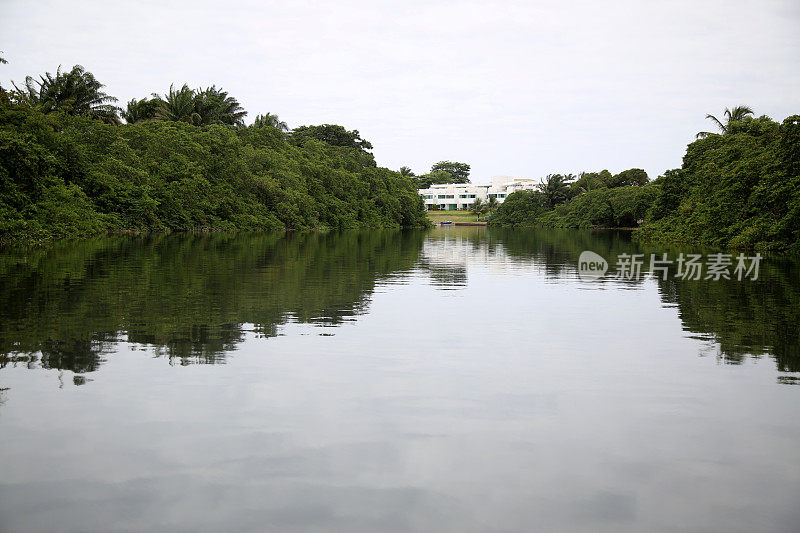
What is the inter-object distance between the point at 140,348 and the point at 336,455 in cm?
481

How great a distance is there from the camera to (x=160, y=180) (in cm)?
5522

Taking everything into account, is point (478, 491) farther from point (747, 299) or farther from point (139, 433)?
point (747, 299)

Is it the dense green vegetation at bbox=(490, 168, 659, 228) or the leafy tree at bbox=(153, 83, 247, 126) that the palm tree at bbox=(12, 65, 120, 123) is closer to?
the leafy tree at bbox=(153, 83, 247, 126)

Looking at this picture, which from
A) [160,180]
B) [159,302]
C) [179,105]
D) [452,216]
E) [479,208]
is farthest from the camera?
[452,216]

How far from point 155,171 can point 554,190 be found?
8618cm

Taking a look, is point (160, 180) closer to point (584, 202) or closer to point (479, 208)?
point (584, 202)

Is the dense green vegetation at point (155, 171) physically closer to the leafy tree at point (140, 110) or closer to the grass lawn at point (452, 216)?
the leafy tree at point (140, 110)

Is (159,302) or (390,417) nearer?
(390,417)

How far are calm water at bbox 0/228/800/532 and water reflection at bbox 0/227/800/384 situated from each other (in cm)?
9

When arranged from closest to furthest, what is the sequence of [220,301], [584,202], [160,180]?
1. [220,301]
2. [160,180]
3. [584,202]

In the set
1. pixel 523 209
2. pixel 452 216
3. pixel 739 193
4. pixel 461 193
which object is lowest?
pixel 452 216

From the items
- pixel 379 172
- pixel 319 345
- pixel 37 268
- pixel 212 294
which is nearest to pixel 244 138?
pixel 379 172

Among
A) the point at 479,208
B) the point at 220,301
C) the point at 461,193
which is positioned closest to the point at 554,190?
the point at 479,208

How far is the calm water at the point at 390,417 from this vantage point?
4.33 meters
